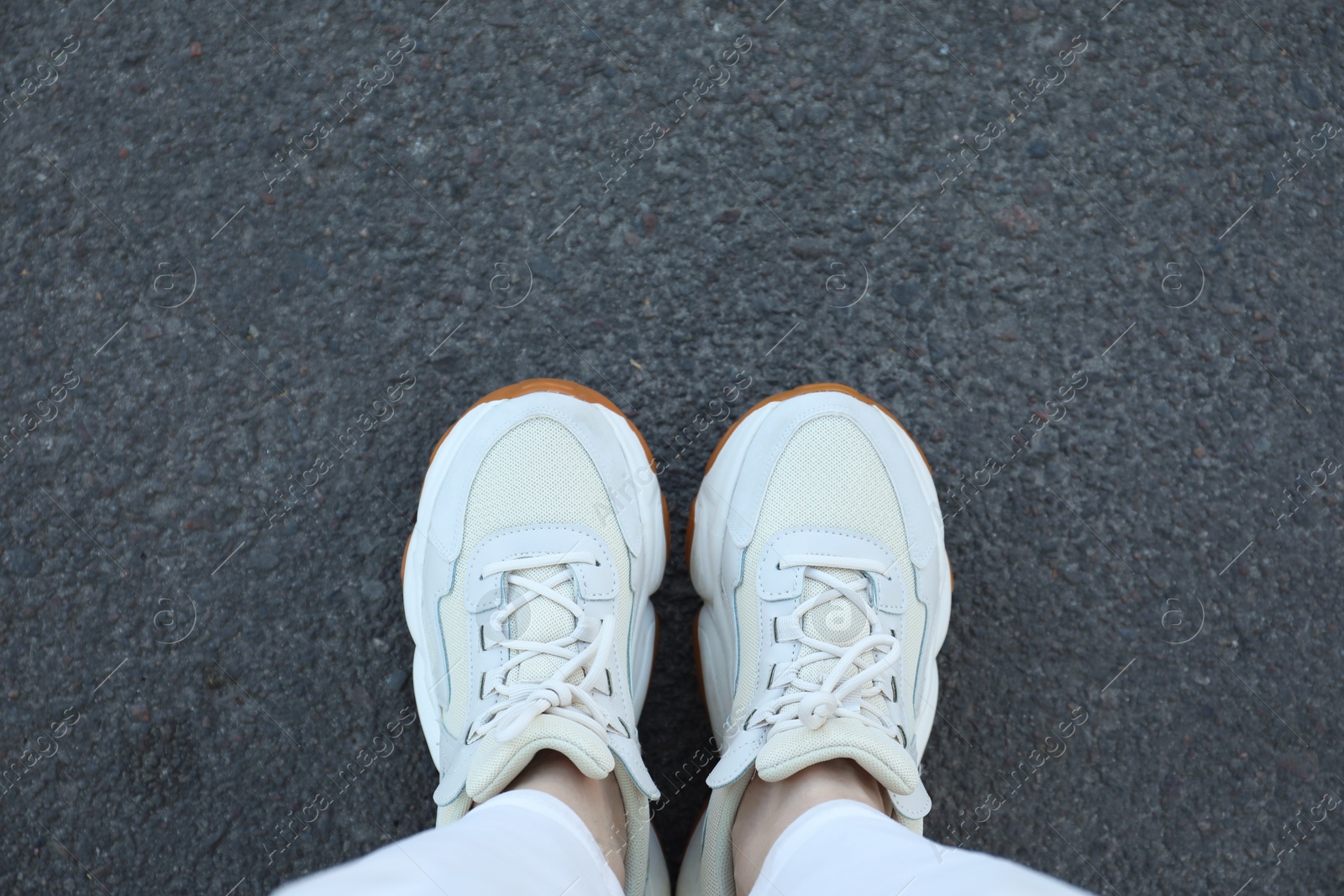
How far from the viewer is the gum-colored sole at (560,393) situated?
155 centimetres

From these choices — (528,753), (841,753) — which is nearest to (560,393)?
(528,753)

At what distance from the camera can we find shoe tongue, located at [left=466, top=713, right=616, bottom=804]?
1245 mm

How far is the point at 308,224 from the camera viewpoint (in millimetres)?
1656

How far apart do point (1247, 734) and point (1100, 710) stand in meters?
0.29

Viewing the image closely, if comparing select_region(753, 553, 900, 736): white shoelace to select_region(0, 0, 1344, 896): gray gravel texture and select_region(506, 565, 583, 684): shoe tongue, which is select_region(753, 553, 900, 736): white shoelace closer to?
A: select_region(0, 0, 1344, 896): gray gravel texture

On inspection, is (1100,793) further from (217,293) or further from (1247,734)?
(217,293)

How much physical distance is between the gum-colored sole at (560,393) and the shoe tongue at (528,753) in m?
0.42

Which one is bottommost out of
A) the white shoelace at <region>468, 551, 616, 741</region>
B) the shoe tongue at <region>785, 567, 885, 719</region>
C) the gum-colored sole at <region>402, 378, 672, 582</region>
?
the shoe tongue at <region>785, 567, 885, 719</region>

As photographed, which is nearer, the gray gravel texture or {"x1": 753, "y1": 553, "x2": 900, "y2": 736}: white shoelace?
{"x1": 753, "y1": 553, "x2": 900, "y2": 736}: white shoelace

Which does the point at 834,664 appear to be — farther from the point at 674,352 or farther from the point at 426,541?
the point at 426,541

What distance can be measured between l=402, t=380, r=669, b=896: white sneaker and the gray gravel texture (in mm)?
104

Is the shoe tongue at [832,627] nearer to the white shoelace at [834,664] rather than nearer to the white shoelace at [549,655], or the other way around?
the white shoelace at [834,664]

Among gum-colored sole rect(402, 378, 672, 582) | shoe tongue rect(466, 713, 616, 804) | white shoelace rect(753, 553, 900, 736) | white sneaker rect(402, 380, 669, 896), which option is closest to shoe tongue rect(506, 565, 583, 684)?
white sneaker rect(402, 380, 669, 896)

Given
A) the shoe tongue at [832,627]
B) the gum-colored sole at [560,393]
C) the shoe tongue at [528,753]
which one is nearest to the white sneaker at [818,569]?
the shoe tongue at [832,627]
